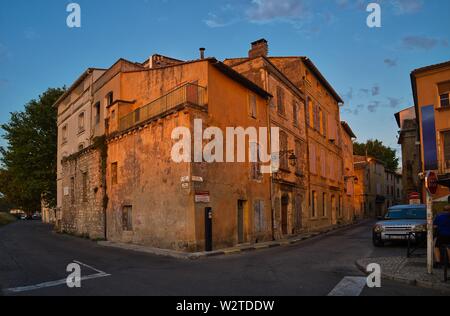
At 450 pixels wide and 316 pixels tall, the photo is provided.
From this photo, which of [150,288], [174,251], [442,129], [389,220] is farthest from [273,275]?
[442,129]

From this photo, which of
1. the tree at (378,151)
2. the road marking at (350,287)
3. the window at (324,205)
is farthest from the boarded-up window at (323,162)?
the tree at (378,151)

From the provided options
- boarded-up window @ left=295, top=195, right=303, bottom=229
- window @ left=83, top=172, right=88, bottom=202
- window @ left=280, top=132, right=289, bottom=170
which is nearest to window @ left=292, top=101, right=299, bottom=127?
window @ left=280, top=132, right=289, bottom=170

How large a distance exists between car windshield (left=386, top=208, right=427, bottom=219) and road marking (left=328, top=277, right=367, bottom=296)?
729 centimetres

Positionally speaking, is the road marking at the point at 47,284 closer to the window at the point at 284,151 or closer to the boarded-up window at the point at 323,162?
the window at the point at 284,151

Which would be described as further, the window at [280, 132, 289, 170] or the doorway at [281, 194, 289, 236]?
the doorway at [281, 194, 289, 236]

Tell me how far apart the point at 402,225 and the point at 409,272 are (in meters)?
5.44

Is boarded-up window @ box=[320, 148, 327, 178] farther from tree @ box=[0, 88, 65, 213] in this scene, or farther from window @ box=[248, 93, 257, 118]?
tree @ box=[0, 88, 65, 213]

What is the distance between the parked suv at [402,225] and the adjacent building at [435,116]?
7904 mm

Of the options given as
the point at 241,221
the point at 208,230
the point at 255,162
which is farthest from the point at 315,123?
the point at 208,230

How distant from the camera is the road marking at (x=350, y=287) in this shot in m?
6.56

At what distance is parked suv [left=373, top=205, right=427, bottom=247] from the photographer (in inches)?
500

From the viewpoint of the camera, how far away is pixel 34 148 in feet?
119

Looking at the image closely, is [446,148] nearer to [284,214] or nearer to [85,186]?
[284,214]
